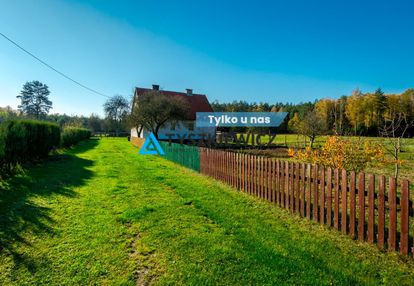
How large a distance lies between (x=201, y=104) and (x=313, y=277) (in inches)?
1319

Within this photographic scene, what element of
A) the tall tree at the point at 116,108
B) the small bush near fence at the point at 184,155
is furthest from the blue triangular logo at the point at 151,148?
the tall tree at the point at 116,108

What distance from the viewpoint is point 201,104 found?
35250mm

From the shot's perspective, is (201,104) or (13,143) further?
(201,104)

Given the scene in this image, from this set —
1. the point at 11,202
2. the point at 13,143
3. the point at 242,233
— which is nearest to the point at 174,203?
the point at 242,233

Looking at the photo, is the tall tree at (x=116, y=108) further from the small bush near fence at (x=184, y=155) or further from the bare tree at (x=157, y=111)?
the small bush near fence at (x=184, y=155)

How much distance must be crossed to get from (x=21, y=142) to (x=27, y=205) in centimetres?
540

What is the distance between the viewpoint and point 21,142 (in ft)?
29.7

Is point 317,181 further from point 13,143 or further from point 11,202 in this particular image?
point 13,143

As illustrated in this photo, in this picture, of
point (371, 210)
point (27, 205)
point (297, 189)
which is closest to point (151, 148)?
point (27, 205)

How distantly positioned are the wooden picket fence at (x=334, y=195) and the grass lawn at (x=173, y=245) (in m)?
0.21

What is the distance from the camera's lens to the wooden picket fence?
3.12 metres

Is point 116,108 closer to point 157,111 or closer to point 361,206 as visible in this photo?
point 157,111

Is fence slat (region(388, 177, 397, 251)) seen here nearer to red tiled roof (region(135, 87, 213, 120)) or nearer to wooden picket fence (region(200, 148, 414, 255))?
wooden picket fence (region(200, 148, 414, 255))

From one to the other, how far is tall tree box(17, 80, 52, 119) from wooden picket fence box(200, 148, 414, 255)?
218 ft
